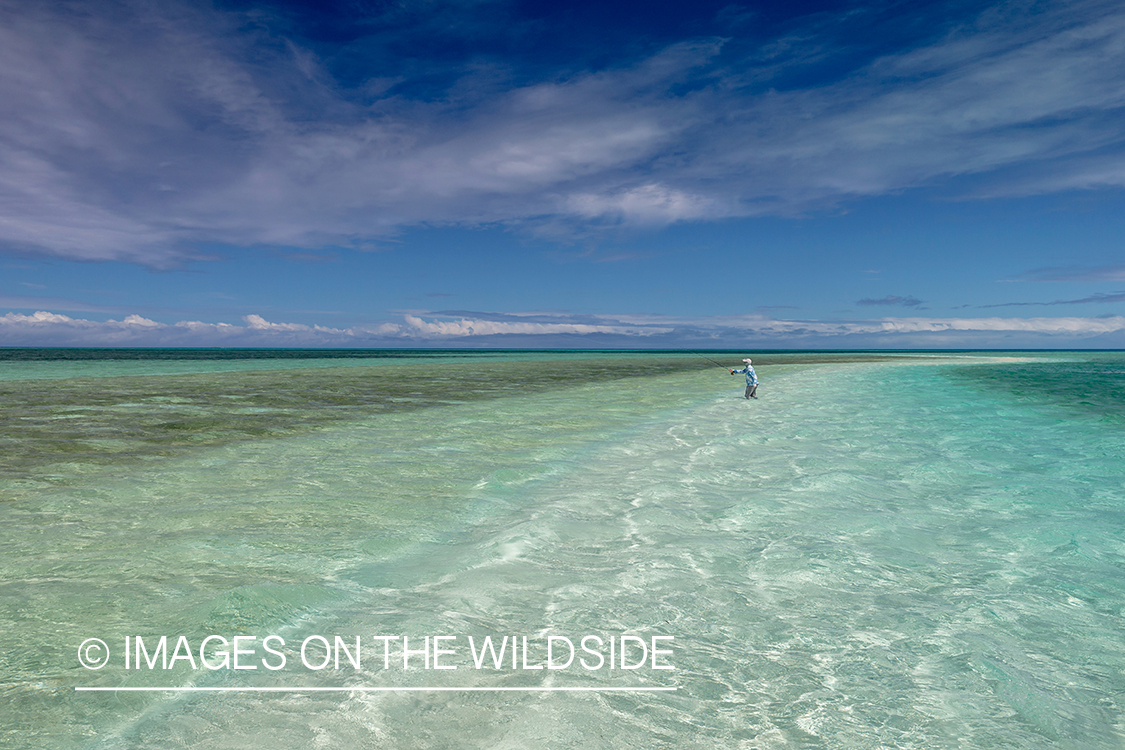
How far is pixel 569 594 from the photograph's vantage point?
562cm

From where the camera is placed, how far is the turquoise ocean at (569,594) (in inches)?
147

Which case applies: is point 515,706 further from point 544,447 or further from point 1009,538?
point 544,447

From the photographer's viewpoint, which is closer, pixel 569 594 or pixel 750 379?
pixel 569 594

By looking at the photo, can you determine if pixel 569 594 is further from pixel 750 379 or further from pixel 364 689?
pixel 750 379

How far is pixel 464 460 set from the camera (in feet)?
40.7
